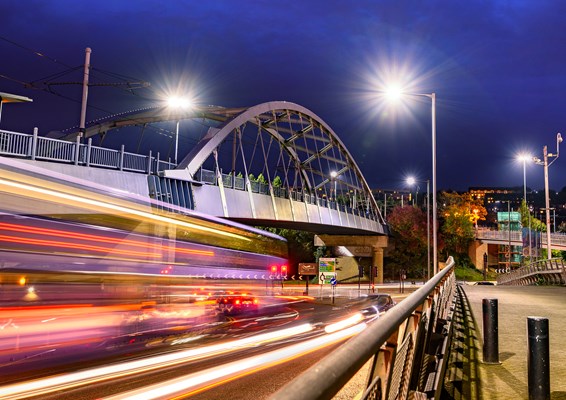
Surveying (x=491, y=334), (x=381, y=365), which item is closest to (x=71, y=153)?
(x=491, y=334)

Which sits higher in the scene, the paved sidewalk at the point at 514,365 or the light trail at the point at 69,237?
the light trail at the point at 69,237

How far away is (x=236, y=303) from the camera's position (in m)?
18.4

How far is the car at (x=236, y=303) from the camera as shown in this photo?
56.9 feet

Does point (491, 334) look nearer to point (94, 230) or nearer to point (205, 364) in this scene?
point (205, 364)

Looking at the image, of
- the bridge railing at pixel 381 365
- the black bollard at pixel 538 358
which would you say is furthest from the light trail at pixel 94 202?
the black bollard at pixel 538 358

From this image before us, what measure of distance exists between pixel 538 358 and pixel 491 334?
2599 mm

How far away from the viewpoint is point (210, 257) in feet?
49.0

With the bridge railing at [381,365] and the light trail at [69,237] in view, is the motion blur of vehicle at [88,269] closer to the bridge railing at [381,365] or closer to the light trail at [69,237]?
the light trail at [69,237]

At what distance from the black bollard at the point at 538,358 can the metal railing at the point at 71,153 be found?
802 inches

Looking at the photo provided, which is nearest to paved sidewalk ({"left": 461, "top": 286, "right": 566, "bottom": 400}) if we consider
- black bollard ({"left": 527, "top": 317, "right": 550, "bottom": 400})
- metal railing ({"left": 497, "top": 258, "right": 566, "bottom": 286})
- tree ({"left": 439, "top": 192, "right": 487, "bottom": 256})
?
black bollard ({"left": 527, "top": 317, "right": 550, "bottom": 400})

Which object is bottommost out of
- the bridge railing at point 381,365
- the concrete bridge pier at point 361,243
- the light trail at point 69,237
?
the bridge railing at point 381,365

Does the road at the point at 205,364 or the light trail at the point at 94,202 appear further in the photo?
the road at the point at 205,364

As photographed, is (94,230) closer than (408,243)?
Yes

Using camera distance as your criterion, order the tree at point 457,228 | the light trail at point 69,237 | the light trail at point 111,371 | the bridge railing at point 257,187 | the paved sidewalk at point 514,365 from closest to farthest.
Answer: the paved sidewalk at point 514,365 < the light trail at point 69,237 < the light trail at point 111,371 < the bridge railing at point 257,187 < the tree at point 457,228
